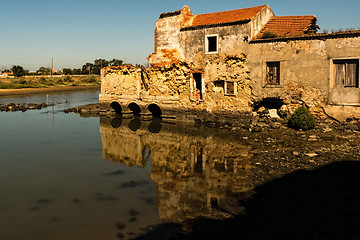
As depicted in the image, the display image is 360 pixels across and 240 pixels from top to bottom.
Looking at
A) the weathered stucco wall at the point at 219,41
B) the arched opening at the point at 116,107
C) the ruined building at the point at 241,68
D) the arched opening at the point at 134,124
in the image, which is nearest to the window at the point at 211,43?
the ruined building at the point at 241,68

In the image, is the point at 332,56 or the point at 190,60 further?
the point at 190,60

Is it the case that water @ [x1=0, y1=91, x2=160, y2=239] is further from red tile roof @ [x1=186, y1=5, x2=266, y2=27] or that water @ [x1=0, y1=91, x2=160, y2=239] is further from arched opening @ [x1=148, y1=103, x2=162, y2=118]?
red tile roof @ [x1=186, y1=5, x2=266, y2=27]

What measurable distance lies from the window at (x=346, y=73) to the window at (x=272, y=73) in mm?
3354

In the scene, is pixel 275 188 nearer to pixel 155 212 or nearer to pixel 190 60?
pixel 155 212

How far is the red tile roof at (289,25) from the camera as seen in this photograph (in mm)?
20031

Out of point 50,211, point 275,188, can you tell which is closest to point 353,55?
point 275,188

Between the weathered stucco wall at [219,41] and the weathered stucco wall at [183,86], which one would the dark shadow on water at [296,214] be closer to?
the weathered stucco wall at [183,86]

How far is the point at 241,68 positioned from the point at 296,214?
14017mm

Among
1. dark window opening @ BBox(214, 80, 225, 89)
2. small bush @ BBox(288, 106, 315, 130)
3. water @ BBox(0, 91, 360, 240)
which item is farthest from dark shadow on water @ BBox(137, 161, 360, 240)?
dark window opening @ BBox(214, 80, 225, 89)

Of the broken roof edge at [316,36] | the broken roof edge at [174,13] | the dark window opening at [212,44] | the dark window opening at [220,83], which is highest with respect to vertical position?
the broken roof edge at [174,13]

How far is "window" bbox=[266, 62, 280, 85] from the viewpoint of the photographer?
20.0m

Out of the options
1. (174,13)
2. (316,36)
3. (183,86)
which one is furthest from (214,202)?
(174,13)

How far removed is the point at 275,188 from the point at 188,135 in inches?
397

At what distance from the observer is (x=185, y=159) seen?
15.5 m
